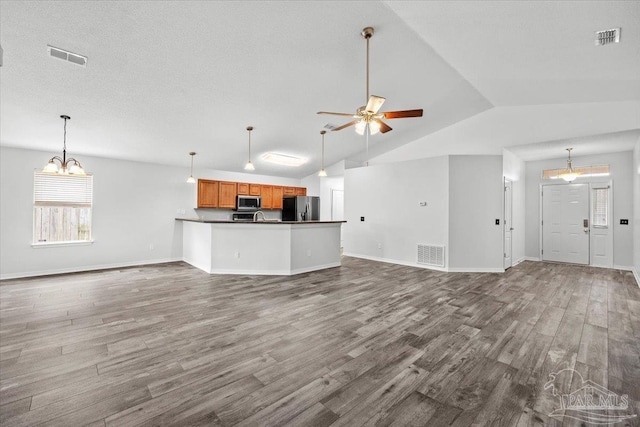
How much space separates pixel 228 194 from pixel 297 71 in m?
4.82

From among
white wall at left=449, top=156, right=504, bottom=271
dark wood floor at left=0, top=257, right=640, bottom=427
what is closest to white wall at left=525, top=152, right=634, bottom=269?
dark wood floor at left=0, top=257, right=640, bottom=427

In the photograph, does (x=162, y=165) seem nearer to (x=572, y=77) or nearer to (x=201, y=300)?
(x=201, y=300)

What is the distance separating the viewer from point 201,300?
3.81 metres

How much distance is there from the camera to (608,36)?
8.27 ft

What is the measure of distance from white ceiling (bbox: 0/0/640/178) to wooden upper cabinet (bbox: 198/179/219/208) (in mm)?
1479

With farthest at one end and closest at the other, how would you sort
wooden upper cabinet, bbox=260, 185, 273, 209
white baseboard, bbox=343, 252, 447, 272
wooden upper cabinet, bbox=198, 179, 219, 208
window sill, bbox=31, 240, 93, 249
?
1. wooden upper cabinet, bbox=260, 185, 273, 209
2. wooden upper cabinet, bbox=198, 179, 219, 208
3. white baseboard, bbox=343, 252, 447, 272
4. window sill, bbox=31, 240, 93, 249

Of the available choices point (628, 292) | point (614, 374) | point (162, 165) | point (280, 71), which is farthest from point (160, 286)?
point (628, 292)

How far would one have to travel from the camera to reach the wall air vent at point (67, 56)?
9.06ft

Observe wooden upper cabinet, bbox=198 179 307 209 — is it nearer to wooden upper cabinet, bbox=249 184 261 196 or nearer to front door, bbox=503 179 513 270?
wooden upper cabinet, bbox=249 184 261 196

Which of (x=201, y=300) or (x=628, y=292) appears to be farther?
(x=628, y=292)

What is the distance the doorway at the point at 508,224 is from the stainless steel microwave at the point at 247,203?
632cm

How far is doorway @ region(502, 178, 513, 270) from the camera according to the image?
6.04m

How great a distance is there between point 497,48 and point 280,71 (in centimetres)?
264

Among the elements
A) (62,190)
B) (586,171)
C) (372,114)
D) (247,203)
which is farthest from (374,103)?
(586,171)
